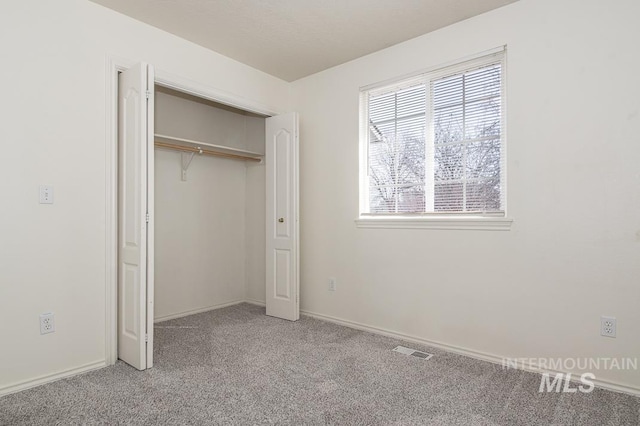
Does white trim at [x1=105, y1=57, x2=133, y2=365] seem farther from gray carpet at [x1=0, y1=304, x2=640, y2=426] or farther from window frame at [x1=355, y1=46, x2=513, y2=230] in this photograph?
window frame at [x1=355, y1=46, x2=513, y2=230]

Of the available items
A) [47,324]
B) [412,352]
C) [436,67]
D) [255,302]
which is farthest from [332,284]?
[47,324]

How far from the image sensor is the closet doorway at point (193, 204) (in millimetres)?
2605

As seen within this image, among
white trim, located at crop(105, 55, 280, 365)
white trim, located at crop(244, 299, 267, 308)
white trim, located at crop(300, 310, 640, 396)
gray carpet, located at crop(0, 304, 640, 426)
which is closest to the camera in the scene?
gray carpet, located at crop(0, 304, 640, 426)

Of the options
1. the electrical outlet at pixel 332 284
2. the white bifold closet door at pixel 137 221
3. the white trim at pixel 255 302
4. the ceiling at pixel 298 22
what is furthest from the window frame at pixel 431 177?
the white bifold closet door at pixel 137 221

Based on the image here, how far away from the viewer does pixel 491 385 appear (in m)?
2.35

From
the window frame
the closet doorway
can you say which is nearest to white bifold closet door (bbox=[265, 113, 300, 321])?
the closet doorway

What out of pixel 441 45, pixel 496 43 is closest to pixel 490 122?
pixel 496 43

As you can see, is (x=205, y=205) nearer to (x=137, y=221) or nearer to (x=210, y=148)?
(x=210, y=148)

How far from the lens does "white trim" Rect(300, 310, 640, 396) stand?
2.28 metres

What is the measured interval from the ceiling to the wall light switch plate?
135 cm

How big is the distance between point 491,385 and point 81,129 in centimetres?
315

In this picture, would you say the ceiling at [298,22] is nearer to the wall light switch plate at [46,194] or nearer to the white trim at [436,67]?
the white trim at [436,67]

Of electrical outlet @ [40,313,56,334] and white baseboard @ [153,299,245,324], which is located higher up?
electrical outlet @ [40,313,56,334]

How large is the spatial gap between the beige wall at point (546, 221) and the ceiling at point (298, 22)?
22 cm
